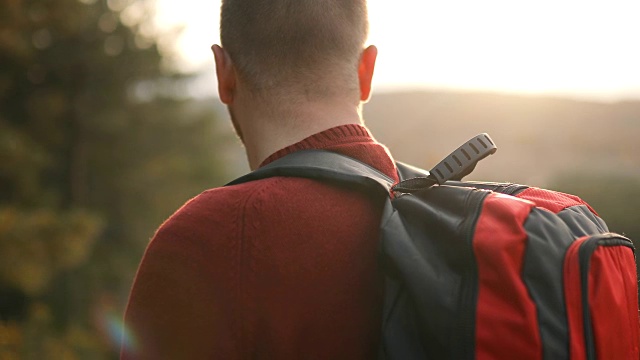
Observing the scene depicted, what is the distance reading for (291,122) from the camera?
162 cm

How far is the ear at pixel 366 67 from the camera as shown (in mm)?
1745

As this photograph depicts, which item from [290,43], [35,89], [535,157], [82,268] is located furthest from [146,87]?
[290,43]

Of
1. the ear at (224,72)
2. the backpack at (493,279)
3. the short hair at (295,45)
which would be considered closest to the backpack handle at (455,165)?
the backpack at (493,279)

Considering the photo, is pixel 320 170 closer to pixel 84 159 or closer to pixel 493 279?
pixel 493 279

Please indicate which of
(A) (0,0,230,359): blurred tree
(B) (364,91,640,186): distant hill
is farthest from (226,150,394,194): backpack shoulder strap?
(A) (0,0,230,359): blurred tree

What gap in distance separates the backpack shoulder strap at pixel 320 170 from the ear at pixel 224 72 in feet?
1.14

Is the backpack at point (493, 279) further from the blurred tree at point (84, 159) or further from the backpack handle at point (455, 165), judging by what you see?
the blurred tree at point (84, 159)

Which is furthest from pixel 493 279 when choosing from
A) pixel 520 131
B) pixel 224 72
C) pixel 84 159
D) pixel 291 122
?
pixel 84 159

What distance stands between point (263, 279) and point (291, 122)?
0.45 m

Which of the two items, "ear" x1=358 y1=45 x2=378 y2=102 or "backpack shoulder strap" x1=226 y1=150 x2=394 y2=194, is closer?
"backpack shoulder strap" x1=226 y1=150 x2=394 y2=194

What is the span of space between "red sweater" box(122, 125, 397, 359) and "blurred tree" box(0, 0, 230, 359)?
9.06 m

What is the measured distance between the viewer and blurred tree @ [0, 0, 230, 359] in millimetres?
10961

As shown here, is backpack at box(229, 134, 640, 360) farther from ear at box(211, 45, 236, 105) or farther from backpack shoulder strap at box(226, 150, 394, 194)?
ear at box(211, 45, 236, 105)

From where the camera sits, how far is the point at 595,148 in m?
7.92
